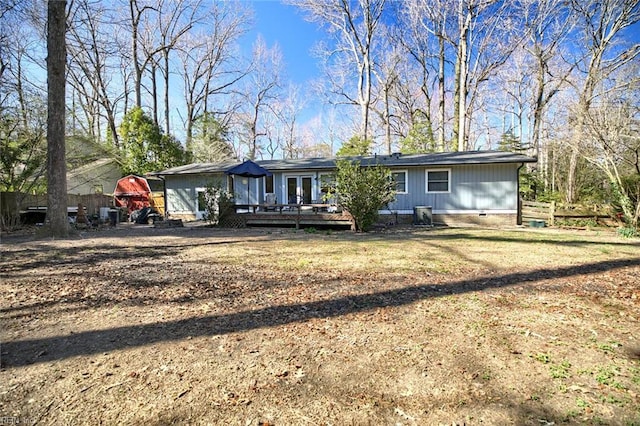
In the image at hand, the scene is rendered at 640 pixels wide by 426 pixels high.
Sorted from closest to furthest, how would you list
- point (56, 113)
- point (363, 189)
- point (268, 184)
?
point (56, 113)
point (363, 189)
point (268, 184)

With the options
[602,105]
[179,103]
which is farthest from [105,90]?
[602,105]

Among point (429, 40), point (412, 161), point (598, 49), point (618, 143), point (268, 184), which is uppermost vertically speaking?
point (429, 40)

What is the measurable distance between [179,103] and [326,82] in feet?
41.1

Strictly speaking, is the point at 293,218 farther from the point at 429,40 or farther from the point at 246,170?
the point at 429,40

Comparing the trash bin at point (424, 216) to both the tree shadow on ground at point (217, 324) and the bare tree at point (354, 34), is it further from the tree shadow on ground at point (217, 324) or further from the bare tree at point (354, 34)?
the bare tree at point (354, 34)

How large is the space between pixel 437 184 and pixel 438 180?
166 millimetres

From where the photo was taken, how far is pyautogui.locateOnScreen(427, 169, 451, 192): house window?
44.1 feet

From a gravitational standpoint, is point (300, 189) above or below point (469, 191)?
above

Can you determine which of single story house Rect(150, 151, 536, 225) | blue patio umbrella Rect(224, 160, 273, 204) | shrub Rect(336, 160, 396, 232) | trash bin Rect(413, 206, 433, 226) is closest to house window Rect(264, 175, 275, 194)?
single story house Rect(150, 151, 536, 225)

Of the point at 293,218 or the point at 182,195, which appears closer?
the point at 293,218

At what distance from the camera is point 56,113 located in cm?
898

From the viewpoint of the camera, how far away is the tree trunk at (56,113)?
8852 mm

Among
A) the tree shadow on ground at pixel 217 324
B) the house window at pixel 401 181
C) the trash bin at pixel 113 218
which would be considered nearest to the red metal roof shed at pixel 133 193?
the trash bin at pixel 113 218

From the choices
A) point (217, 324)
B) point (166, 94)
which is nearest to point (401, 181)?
point (217, 324)
